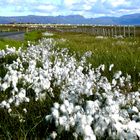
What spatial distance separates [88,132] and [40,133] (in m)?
1.95

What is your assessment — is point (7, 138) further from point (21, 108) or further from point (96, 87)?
point (96, 87)

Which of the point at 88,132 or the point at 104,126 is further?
the point at 104,126

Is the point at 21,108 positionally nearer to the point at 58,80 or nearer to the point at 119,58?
the point at 58,80

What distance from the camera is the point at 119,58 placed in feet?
44.2

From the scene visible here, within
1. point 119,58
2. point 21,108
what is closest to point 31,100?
point 21,108

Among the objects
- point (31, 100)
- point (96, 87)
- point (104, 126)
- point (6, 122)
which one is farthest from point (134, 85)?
point (104, 126)

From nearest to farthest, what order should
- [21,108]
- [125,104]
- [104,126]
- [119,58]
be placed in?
[104,126] → [125,104] → [21,108] → [119,58]

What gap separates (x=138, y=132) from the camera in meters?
4.28

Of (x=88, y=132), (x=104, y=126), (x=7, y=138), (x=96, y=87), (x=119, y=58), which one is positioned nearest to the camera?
(x=88, y=132)

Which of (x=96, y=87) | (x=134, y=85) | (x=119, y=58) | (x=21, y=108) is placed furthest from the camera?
(x=119, y=58)

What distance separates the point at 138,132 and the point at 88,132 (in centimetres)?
45

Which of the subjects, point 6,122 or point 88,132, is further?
point 6,122

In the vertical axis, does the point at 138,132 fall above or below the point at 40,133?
above

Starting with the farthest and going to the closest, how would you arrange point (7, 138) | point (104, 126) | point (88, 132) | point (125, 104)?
point (125, 104) < point (7, 138) < point (104, 126) < point (88, 132)
